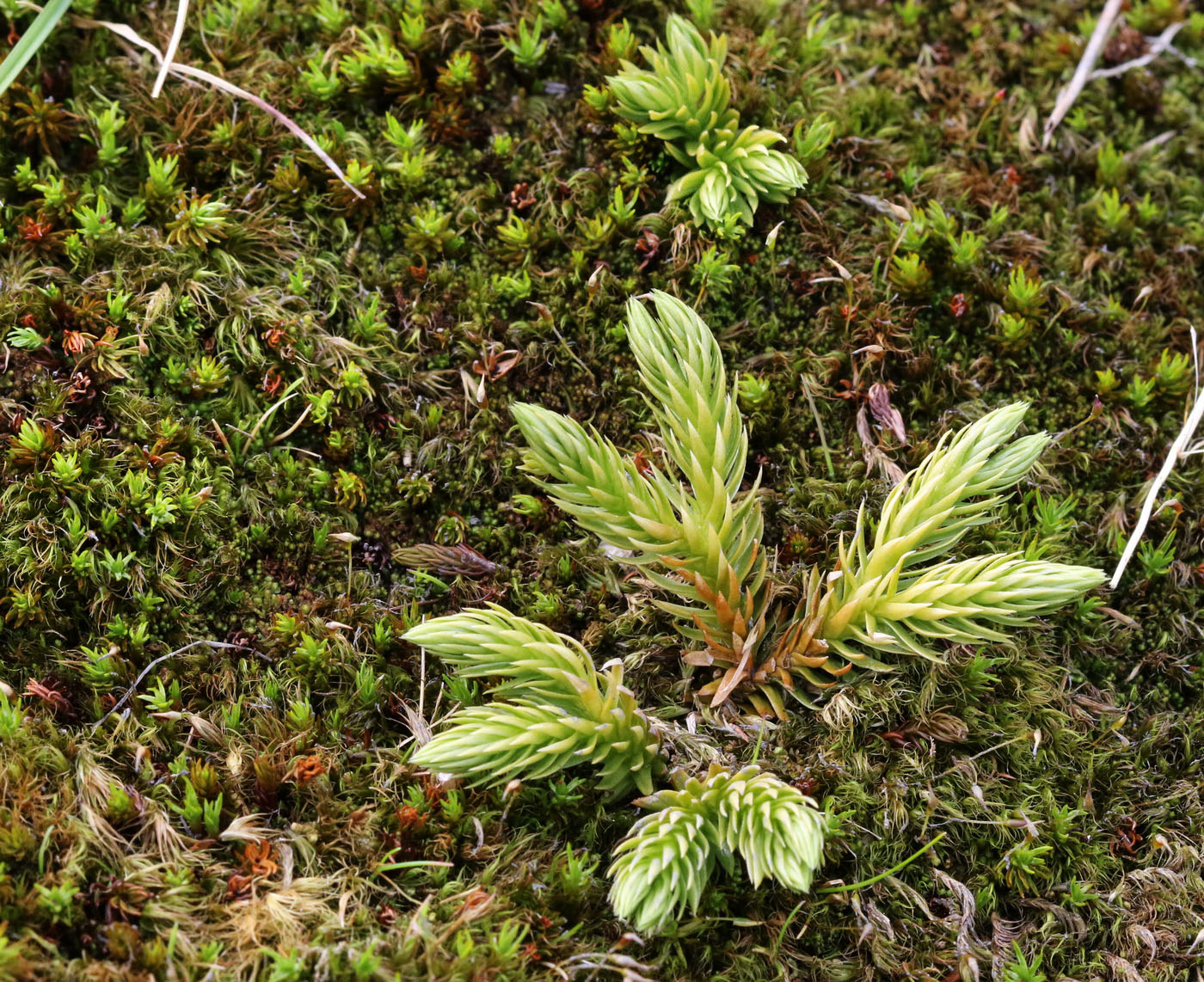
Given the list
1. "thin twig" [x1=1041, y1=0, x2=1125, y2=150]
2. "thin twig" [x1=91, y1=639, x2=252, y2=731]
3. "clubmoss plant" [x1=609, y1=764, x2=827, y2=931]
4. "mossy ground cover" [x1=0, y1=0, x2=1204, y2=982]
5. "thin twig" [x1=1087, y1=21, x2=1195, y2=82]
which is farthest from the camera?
"thin twig" [x1=1087, y1=21, x2=1195, y2=82]

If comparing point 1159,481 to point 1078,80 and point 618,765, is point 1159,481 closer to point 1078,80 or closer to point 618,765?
point 1078,80

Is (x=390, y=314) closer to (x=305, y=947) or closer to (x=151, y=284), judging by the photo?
(x=151, y=284)

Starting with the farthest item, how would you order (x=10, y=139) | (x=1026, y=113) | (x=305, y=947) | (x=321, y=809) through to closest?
(x=1026, y=113) → (x=10, y=139) → (x=321, y=809) → (x=305, y=947)

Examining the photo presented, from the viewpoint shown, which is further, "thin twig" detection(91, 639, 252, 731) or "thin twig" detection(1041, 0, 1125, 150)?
"thin twig" detection(1041, 0, 1125, 150)

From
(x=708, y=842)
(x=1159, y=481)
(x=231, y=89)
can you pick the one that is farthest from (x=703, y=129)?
(x=708, y=842)

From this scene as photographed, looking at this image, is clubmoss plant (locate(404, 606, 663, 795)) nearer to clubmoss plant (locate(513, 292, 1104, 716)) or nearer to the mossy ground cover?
the mossy ground cover

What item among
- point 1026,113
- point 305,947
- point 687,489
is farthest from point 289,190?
point 1026,113

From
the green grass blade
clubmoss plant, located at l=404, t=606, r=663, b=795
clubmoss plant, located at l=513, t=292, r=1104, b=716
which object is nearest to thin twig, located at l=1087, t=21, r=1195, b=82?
clubmoss plant, located at l=513, t=292, r=1104, b=716
